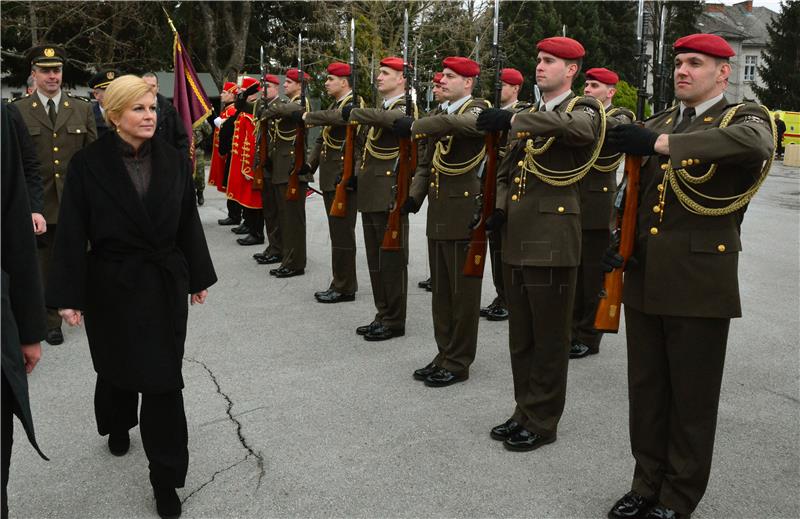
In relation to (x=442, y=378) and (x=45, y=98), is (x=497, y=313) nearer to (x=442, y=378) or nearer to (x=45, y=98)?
(x=442, y=378)

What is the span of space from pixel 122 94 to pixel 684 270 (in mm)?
2514

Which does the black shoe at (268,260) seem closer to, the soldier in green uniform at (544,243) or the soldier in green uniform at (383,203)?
the soldier in green uniform at (383,203)

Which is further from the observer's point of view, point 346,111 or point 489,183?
point 346,111

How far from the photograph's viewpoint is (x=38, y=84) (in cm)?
645

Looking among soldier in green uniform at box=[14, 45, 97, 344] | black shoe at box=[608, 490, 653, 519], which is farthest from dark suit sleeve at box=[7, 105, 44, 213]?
black shoe at box=[608, 490, 653, 519]

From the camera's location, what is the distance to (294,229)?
8.67 metres

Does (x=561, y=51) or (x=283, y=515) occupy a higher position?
(x=561, y=51)

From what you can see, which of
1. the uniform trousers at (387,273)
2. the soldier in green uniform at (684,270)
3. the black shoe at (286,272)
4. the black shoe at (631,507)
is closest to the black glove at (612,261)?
the soldier in green uniform at (684,270)

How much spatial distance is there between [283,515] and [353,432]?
0.97 metres

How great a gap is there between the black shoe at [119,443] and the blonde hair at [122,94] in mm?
Result: 1592

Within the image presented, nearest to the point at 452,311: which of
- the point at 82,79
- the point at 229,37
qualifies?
the point at 229,37

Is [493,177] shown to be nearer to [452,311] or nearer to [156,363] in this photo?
[452,311]

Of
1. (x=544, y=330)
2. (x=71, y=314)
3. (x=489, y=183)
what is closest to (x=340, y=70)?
(x=489, y=183)

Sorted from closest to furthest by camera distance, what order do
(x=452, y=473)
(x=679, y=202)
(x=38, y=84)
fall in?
(x=679, y=202) → (x=452, y=473) → (x=38, y=84)
